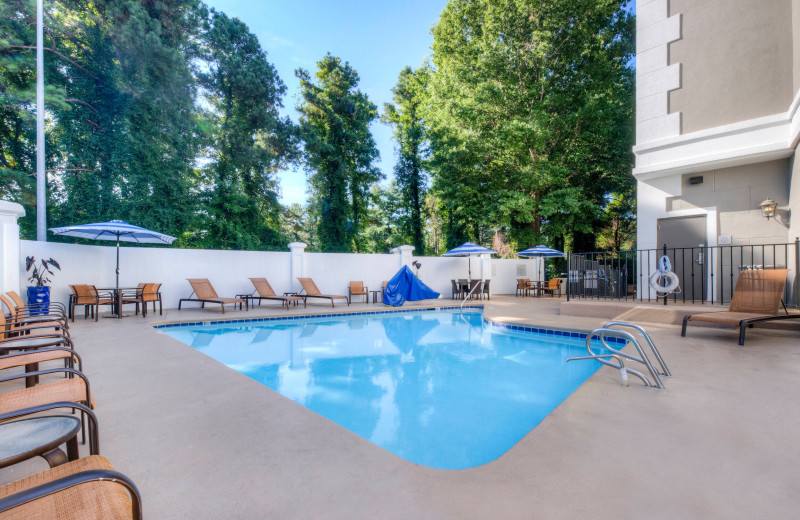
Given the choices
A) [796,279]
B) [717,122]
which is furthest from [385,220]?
[796,279]

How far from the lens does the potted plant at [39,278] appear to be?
6.72m

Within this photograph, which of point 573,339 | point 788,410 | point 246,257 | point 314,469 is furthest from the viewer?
point 246,257

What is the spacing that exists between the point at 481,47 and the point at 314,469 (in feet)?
60.1

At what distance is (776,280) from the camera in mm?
5156

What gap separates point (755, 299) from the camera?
5270 mm

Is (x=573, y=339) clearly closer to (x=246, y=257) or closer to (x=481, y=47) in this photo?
(x=246, y=257)

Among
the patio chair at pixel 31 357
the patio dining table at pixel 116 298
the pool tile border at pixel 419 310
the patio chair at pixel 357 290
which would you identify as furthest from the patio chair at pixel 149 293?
the patio chair at pixel 31 357

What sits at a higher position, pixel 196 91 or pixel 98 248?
pixel 196 91

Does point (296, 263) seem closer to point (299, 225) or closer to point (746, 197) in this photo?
point (746, 197)

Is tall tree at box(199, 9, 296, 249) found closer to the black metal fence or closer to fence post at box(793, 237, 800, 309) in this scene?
the black metal fence

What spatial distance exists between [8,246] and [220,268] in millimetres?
4875

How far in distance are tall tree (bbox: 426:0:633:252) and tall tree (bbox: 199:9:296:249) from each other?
8.67 m

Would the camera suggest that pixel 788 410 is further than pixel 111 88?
No

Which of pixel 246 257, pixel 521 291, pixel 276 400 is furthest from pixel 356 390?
pixel 521 291
